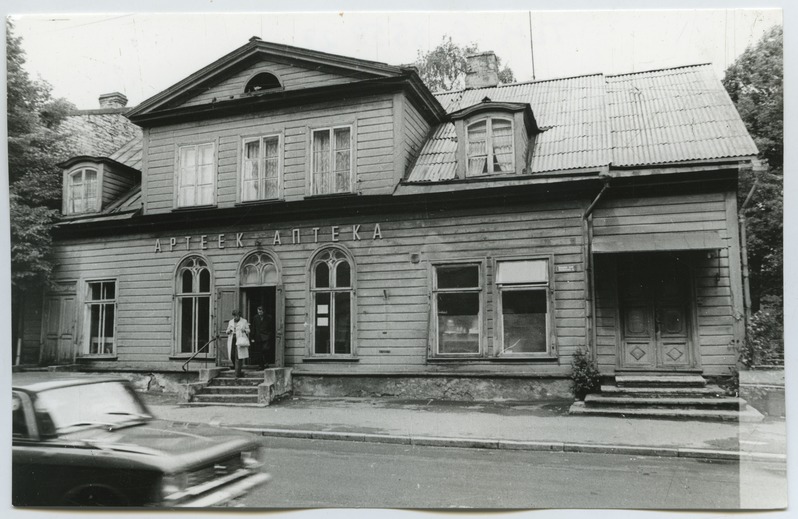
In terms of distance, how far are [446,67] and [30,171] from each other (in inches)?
359

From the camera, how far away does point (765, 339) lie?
10273mm

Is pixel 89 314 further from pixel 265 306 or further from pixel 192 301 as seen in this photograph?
pixel 265 306

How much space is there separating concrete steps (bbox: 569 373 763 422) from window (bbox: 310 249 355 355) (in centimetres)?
493

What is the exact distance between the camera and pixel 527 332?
11.9m

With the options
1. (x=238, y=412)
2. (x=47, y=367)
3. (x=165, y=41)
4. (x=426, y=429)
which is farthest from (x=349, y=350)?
(x=165, y=41)

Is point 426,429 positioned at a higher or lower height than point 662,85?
lower

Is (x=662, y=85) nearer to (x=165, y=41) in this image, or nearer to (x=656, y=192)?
(x=656, y=192)

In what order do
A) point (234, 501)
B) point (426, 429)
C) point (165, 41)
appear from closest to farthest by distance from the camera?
point (234, 501) < point (165, 41) < point (426, 429)

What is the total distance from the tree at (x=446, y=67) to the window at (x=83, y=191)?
301 inches

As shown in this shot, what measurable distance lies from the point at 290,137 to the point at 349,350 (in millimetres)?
4850

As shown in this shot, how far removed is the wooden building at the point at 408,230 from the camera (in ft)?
38.2

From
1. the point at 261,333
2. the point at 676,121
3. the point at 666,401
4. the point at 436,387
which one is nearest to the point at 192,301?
the point at 261,333

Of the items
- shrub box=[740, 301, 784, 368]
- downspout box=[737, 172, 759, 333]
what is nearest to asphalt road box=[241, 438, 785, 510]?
shrub box=[740, 301, 784, 368]

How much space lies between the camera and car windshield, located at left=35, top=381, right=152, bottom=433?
18.9 feet
